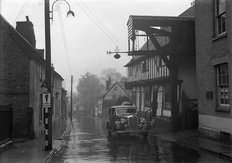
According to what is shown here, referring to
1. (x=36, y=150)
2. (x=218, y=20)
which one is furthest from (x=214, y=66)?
(x=36, y=150)

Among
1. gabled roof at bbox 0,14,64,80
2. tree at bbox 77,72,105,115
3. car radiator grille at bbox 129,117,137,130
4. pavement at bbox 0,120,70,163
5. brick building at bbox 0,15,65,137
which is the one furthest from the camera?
tree at bbox 77,72,105,115

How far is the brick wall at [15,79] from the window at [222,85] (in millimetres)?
10735

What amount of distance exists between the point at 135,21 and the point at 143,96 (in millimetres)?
13764

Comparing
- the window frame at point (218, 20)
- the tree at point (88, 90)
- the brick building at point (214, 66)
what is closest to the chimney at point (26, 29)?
the brick building at point (214, 66)

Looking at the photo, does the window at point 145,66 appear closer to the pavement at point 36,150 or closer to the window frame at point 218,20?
the pavement at point 36,150

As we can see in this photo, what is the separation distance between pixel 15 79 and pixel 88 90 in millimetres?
90859

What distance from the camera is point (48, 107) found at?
16.5 m

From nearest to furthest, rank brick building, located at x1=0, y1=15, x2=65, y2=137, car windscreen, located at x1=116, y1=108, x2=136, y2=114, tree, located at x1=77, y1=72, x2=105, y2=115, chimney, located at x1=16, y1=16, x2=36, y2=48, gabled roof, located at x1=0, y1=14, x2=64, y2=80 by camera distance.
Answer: gabled roof, located at x1=0, y1=14, x2=64, y2=80 → brick building, located at x1=0, y1=15, x2=65, y2=137 → car windscreen, located at x1=116, y1=108, x2=136, y2=114 → chimney, located at x1=16, y1=16, x2=36, y2=48 → tree, located at x1=77, y1=72, x2=105, y2=115

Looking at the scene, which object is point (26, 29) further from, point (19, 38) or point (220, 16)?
point (220, 16)

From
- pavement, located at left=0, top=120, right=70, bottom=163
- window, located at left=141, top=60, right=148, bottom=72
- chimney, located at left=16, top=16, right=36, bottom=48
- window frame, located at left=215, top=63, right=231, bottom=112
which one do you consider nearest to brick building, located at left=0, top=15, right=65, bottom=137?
pavement, located at left=0, top=120, right=70, bottom=163

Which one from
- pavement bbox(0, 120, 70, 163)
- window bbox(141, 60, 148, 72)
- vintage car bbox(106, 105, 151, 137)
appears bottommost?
pavement bbox(0, 120, 70, 163)

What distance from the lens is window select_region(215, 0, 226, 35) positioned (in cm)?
1783

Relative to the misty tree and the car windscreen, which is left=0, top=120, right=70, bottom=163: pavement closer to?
the car windscreen

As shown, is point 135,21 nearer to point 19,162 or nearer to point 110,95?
point 19,162
